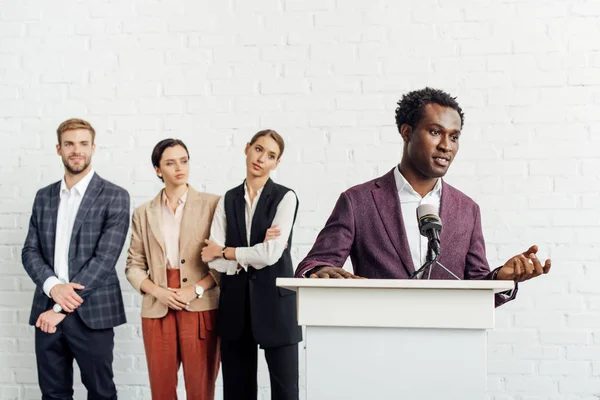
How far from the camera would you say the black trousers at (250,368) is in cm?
305

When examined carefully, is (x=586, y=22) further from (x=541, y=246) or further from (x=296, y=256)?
(x=296, y=256)

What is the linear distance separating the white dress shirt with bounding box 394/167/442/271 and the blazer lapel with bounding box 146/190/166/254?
49.0 inches

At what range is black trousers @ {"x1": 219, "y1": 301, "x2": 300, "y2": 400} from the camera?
10.0ft

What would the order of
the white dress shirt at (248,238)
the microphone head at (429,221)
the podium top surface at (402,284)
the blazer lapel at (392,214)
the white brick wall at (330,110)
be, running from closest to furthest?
the podium top surface at (402,284), the microphone head at (429,221), the blazer lapel at (392,214), the white dress shirt at (248,238), the white brick wall at (330,110)

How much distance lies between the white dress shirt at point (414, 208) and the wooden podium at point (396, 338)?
0.65m

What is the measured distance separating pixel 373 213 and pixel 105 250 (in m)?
1.49

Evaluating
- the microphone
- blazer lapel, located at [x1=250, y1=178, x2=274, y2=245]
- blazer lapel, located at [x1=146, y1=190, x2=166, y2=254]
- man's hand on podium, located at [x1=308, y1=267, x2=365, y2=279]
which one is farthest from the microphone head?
blazer lapel, located at [x1=146, y1=190, x2=166, y2=254]

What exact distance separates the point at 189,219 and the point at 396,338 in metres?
1.77

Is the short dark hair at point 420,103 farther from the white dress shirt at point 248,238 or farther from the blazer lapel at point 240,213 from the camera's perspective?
the blazer lapel at point 240,213

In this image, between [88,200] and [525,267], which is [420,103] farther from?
[88,200]

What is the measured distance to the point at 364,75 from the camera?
3721mm

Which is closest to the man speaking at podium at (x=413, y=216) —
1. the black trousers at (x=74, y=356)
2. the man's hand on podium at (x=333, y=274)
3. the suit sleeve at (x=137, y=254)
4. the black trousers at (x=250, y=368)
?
the man's hand on podium at (x=333, y=274)

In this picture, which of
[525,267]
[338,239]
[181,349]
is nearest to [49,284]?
[181,349]

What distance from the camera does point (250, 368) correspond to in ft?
10.2
